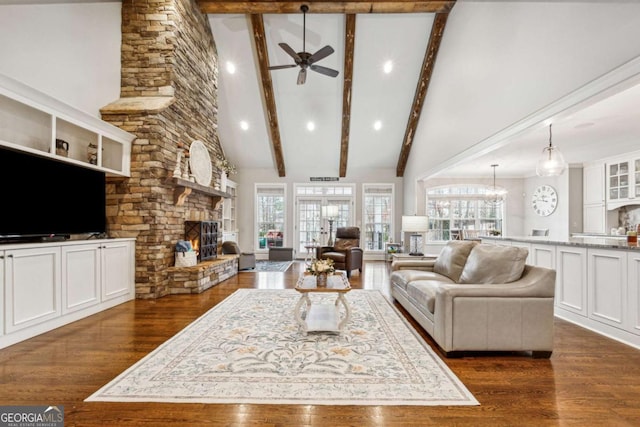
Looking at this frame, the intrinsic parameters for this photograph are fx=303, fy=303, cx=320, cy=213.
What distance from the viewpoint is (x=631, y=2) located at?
2.47 metres

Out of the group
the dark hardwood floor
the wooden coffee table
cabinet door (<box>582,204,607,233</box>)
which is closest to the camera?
the dark hardwood floor

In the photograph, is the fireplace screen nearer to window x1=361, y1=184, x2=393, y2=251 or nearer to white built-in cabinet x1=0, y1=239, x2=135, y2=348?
white built-in cabinet x1=0, y1=239, x2=135, y2=348

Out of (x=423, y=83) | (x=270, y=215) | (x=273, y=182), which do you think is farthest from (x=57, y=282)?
(x=423, y=83)

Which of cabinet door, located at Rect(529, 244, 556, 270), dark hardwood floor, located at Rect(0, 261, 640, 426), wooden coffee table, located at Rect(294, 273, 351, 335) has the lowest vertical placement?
dark hardwood floor, located at Rect(0, 261, 640, 426)

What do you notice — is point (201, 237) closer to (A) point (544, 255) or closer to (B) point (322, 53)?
(B) point (322, 53)

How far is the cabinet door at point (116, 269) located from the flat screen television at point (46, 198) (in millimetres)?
294

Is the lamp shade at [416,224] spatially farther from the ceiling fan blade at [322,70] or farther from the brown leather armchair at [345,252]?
the ceiling fan blade at [322,70]

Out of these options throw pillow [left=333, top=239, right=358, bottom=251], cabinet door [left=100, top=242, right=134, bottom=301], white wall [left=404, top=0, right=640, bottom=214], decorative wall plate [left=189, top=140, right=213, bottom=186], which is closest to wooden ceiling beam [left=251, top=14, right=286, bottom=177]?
decorative wall plate [left=189, top=140, right=213, bottom=186]

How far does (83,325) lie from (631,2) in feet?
19.4

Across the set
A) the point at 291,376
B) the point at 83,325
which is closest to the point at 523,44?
the point at 291,376

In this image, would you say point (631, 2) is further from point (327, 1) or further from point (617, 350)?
point (327, 1)

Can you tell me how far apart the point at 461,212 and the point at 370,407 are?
8384mm

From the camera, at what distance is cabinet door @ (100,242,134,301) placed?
3818 mm

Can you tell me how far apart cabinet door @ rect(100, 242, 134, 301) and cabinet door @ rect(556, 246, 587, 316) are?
5.56 metres
